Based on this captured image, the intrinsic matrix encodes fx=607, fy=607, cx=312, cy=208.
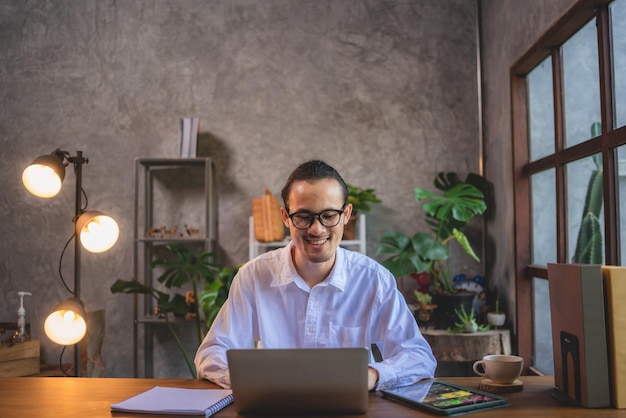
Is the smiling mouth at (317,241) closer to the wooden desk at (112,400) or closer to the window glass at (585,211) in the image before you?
the wooden desk at (112,400)

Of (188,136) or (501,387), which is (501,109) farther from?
(501,387)

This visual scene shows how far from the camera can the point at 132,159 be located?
14.3 feet

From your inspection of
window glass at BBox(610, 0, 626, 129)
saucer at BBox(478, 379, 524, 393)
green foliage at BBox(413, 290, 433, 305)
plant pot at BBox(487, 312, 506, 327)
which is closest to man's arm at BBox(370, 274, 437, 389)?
saucer at BBox(478, 379, 524, 393)

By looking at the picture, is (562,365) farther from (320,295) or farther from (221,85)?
(221,85)

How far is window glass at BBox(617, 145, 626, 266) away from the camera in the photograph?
245 centimetres

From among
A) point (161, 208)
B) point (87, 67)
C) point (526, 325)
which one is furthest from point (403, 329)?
point (87, 67)

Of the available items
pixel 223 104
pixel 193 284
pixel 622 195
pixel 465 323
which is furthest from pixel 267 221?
pixel 622 195

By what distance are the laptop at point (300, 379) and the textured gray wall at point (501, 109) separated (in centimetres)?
244

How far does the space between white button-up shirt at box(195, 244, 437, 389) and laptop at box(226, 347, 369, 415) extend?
0.61 meters

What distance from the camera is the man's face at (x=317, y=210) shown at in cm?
192

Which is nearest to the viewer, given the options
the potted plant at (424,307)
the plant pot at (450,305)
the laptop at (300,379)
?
the laptop at (300,379)

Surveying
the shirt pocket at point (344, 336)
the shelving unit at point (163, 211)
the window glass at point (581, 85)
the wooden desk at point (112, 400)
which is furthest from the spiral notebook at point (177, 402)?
the shelving unit at point (163, 211)

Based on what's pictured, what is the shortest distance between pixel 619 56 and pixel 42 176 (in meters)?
2.57

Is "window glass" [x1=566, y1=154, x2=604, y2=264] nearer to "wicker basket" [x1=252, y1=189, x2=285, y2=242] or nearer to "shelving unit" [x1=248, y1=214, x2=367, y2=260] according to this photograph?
"shelving unit" [x1=248, y1=214, x2=367, y2=260]
